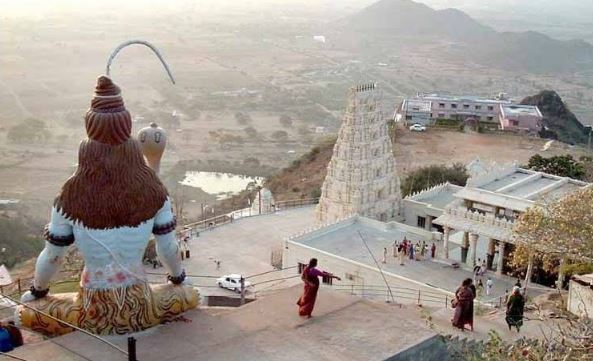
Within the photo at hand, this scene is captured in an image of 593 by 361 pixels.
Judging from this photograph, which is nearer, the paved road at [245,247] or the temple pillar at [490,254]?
the temple pillar at [490,254]

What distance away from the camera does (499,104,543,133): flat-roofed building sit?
61188mm

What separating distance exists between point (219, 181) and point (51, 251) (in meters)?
46.3

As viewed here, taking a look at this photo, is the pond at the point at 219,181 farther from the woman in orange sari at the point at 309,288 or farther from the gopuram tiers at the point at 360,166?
the woman in orange sari at the point at 309,288

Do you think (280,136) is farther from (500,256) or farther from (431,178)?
(500,256)

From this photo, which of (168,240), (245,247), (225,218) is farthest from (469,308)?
(225,218)

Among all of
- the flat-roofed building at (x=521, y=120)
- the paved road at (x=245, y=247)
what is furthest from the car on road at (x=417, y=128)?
the paved road at (x=245, y=247)

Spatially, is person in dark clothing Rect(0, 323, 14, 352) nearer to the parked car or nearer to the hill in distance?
the parked car

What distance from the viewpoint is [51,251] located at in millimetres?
11164

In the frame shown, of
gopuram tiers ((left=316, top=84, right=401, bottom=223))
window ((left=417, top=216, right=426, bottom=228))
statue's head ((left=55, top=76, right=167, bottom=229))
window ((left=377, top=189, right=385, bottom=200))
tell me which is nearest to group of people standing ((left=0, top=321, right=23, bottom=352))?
statue's head ((left=55, top=76, right=167, bottom=229))

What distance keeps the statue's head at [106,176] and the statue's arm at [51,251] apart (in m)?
0.19

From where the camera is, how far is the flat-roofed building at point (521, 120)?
6119 centimetres

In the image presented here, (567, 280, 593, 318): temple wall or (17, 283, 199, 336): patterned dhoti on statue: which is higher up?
(17, 283, 199, 336): patterned dhoti on statue

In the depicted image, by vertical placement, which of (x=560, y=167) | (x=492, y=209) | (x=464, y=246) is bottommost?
(x=464, y=246)

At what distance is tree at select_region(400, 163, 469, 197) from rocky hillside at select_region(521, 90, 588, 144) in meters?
27.6
